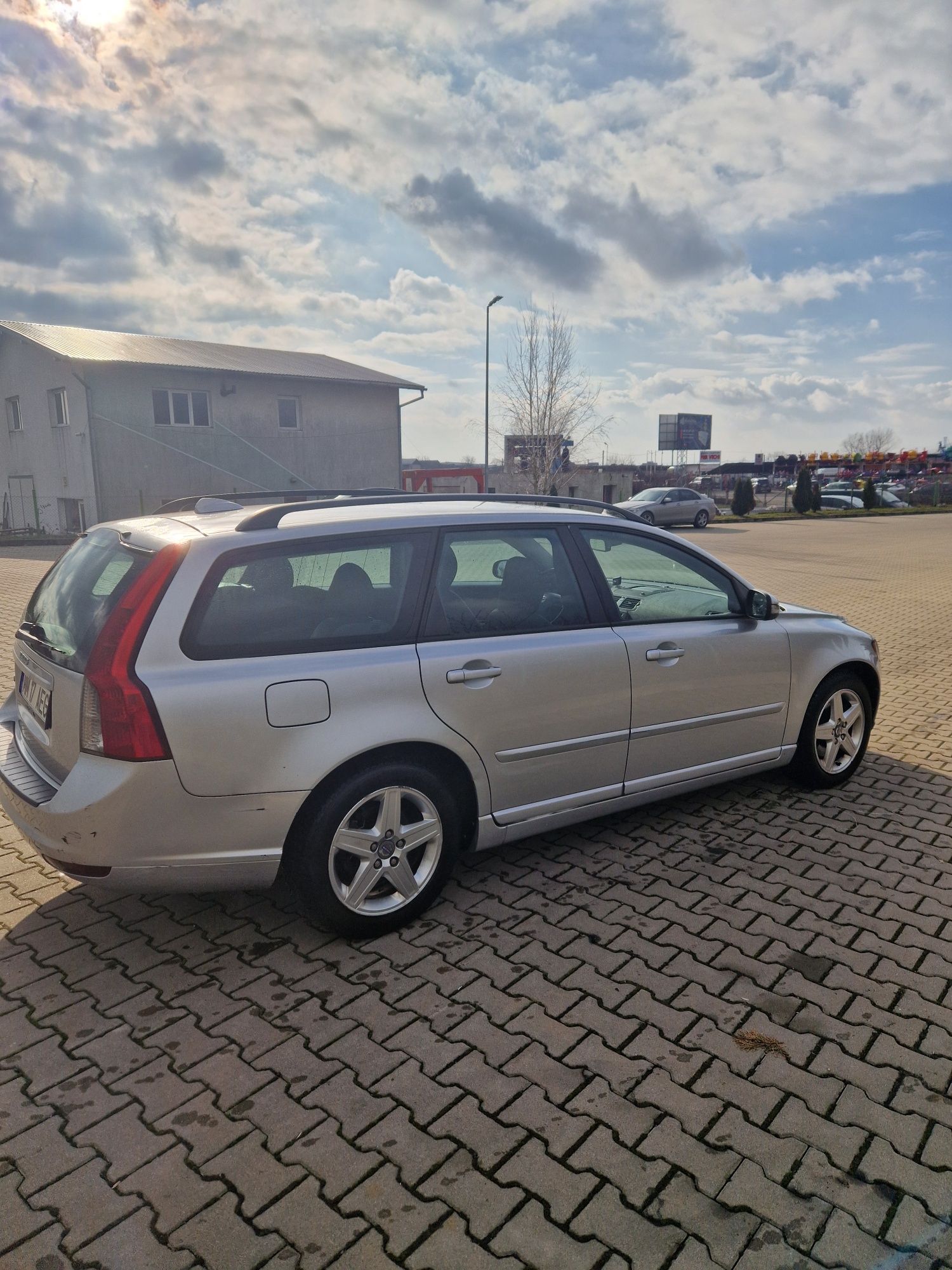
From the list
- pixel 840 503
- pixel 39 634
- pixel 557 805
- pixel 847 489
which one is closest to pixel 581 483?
pixel 840 503

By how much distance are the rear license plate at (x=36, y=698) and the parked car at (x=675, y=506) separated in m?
27.5

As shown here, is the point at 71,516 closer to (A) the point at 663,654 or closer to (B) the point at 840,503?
(A) the point at 663,654

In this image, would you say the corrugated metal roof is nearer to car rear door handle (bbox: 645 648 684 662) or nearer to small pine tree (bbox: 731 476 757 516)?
small pine tree (bbox: 731 476 757 516)

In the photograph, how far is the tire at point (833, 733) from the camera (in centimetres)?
477

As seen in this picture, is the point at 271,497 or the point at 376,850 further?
Answer: the point at 271,497

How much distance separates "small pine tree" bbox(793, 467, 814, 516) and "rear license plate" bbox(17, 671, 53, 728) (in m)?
42.5

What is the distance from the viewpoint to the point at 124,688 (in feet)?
9.30

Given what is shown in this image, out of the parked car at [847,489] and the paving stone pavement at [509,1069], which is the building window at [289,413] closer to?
the paving stone pavement at [509,1069]

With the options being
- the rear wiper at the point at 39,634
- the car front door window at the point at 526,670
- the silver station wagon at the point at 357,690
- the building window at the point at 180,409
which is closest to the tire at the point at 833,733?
the silver station wagon at the point at 357,690

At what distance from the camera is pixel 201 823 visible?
2.96m

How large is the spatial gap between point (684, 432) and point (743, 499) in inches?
2297

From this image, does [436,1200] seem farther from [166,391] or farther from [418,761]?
[166,391]

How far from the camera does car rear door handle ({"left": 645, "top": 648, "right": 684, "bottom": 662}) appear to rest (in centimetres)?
399

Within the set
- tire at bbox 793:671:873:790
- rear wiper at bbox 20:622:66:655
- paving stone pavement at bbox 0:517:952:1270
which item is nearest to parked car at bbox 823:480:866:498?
tire at bbox 793:671:873:790
